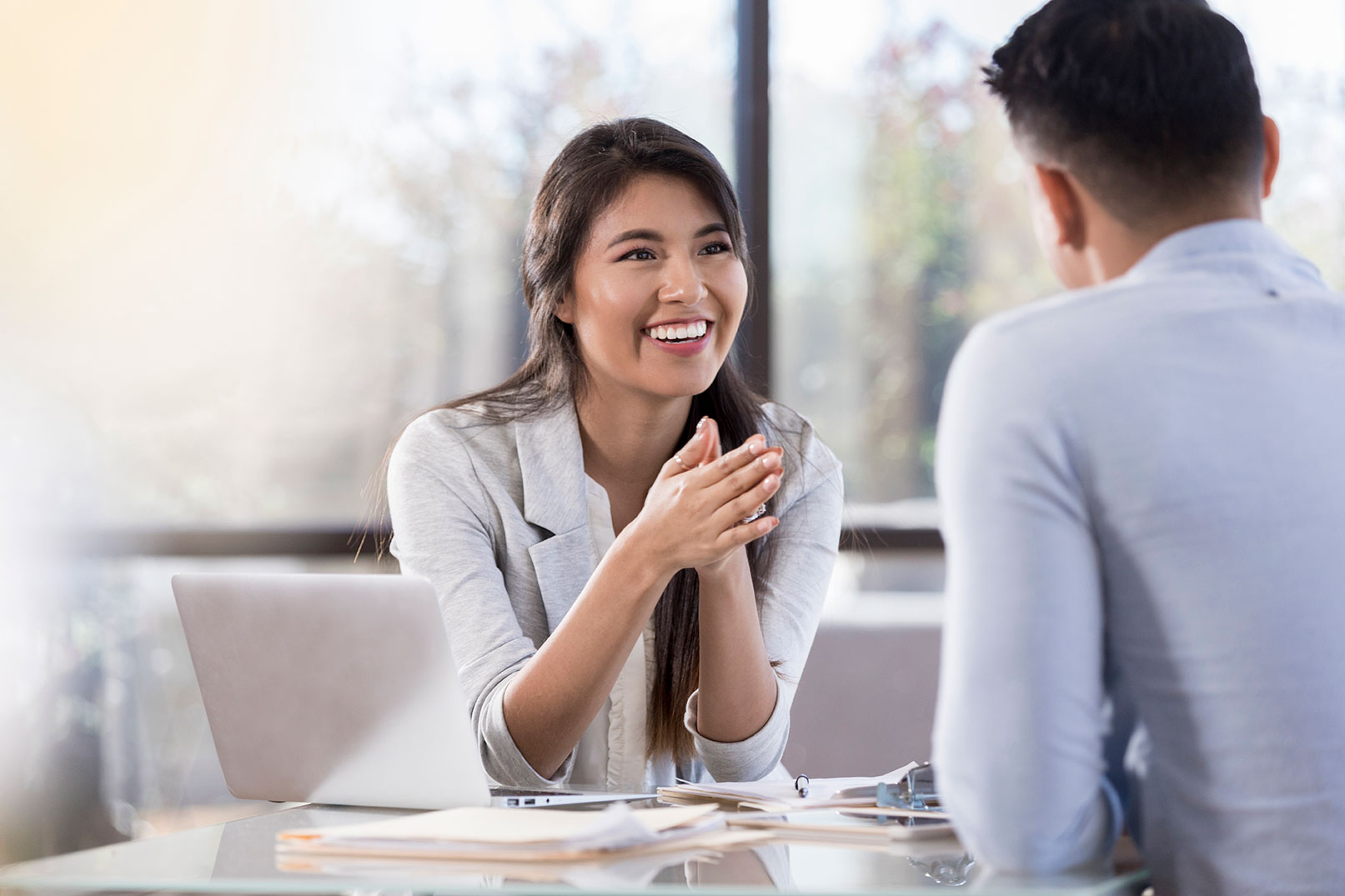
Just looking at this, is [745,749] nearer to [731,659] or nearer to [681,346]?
[731,659]

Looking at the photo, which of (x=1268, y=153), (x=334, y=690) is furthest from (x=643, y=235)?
(x=1268, y=153)

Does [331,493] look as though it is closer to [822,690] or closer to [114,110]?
[114,110]

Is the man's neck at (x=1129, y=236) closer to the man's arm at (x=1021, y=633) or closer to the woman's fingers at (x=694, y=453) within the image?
the man's arm at (x=1021, y=633)

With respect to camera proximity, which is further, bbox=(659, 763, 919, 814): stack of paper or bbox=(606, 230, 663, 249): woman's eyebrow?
bbox=(606, 230, 663, 249): woman's eyebrow

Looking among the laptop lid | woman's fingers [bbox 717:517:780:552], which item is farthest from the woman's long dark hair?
the laptop lid

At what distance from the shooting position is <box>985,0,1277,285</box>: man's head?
0.91m

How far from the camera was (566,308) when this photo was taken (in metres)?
1.94

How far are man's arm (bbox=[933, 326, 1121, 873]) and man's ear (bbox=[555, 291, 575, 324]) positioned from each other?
1.15 meters

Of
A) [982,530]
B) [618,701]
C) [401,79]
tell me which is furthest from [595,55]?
[982,530]

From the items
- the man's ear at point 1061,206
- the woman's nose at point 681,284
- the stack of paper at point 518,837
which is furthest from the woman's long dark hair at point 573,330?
the man's ear at point 1061,206

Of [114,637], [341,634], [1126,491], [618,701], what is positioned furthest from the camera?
[114,637]

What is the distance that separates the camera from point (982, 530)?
0.82 m

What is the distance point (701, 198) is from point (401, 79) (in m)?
1.59

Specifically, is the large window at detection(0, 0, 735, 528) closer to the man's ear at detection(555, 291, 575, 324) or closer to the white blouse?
the man's ear at detection(555, 291, 575, 324)
